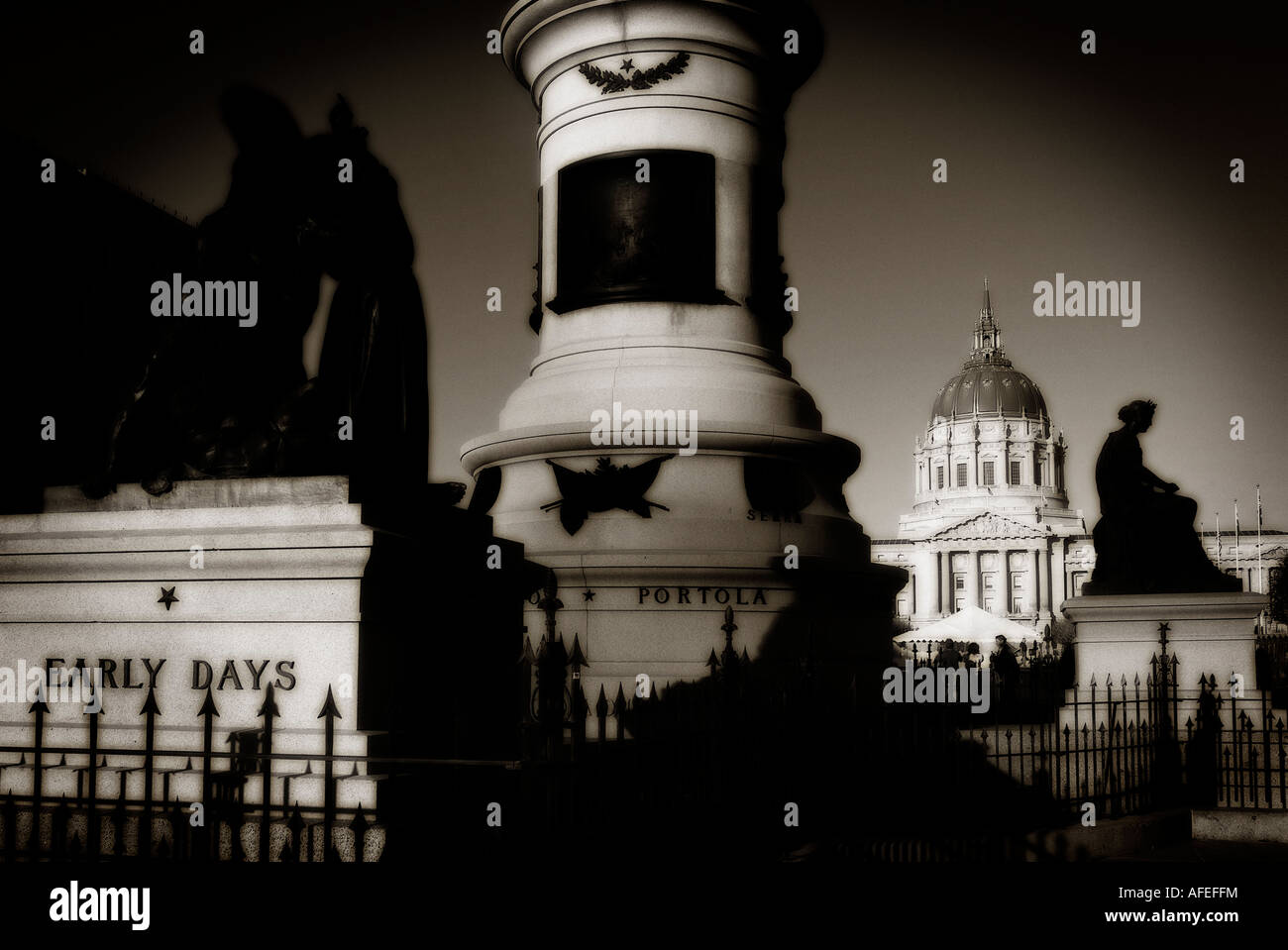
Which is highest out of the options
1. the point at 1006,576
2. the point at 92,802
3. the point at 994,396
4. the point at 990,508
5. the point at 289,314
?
the point at 994,396

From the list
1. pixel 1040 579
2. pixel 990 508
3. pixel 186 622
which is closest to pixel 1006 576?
pixel 1040 579

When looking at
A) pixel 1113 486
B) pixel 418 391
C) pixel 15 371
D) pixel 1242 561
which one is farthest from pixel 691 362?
pixel 1242 561

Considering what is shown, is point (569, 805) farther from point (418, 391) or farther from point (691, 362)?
point (691, 362)

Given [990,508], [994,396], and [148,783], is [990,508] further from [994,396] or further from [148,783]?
[148,783]

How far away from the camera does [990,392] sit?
162 m

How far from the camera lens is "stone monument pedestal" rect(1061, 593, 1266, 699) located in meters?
15.0

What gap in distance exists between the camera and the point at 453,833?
670 cm

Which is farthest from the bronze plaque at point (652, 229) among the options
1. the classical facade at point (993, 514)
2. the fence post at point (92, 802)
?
the classical facade at point (993, 514)

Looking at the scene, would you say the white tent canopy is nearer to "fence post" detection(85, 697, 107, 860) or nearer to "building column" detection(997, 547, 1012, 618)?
"fence post" detection(85, 697, 107, 860)

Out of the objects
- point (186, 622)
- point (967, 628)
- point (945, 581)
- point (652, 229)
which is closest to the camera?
point (186, 622)

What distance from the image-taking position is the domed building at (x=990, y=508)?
138 m

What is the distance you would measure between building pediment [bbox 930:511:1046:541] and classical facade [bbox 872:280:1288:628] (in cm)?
10

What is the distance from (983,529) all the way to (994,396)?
88.0 ft

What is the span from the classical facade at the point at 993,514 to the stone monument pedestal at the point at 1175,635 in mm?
106702
